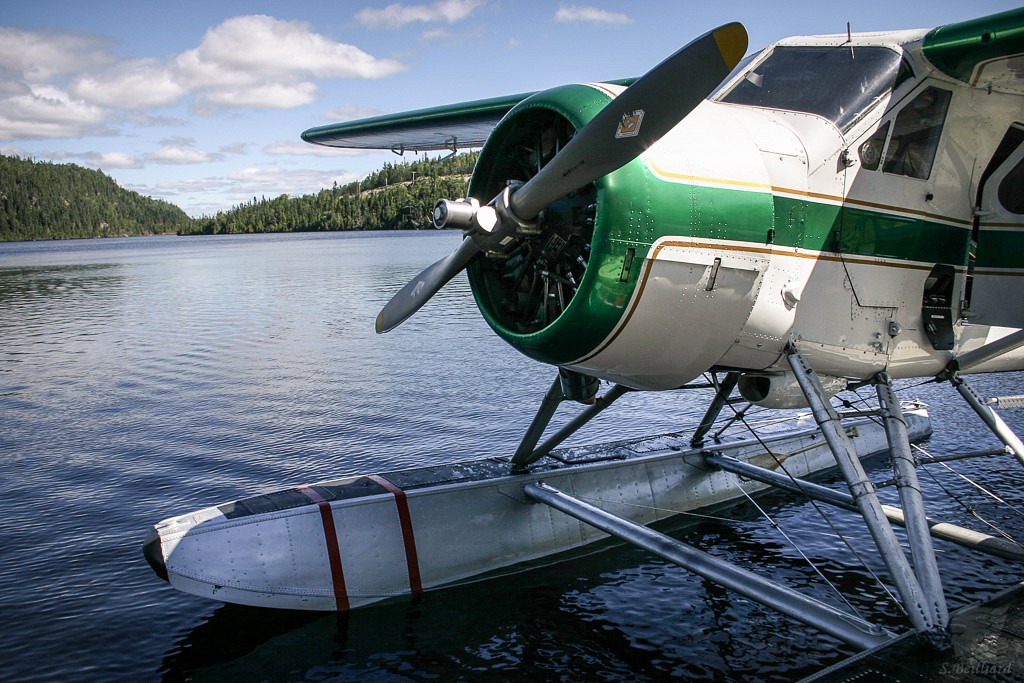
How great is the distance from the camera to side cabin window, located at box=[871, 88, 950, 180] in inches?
217

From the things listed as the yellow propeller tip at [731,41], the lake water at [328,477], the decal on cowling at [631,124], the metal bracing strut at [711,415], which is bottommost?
the lake water at [328,477]

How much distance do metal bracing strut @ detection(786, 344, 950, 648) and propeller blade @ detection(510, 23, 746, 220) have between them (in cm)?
198

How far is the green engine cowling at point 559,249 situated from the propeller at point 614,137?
0.17 metres

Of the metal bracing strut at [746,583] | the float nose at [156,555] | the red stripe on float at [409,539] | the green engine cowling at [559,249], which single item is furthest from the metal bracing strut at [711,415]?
the float nose at [156,555]

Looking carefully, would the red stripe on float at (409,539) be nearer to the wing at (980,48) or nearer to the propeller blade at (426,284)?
Result: the propeller blade at (426,284)

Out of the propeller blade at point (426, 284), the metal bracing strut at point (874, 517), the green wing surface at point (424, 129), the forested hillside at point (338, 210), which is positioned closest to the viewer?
the metal bracing strut at point (874, 517)

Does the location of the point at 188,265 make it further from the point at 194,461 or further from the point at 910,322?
the point at 910,322

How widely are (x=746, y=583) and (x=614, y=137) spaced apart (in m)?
3.14

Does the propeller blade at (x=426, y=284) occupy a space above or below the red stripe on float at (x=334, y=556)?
above

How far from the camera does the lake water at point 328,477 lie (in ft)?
21.0

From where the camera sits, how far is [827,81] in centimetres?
546

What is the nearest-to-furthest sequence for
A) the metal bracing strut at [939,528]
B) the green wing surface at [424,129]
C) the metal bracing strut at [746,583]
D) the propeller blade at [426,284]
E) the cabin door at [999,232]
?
the metal bracing strut at [746,583] < the propeller blade at [426,284] < the cabin door at [999,232] < the metal bracing strut at [939,528] < the green wing surface at [424,129]

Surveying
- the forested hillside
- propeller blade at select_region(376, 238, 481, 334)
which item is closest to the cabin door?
propeller blade at select_region(376, 238, 481, 334)

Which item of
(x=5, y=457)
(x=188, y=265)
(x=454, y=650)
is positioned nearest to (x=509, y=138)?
(x=454, y=650)
